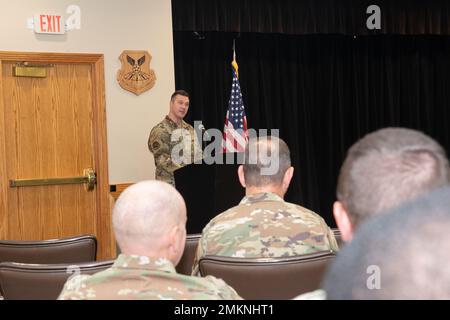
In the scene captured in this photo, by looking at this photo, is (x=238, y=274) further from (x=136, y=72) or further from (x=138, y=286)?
(x=136, y=72)

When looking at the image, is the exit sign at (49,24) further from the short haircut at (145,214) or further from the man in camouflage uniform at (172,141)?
the short haircut at (145,214)

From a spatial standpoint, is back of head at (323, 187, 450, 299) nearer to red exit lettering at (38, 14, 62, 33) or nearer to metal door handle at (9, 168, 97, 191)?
metal door handle at (9, 168, 97, 191)

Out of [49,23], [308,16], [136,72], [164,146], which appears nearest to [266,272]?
[164,146]

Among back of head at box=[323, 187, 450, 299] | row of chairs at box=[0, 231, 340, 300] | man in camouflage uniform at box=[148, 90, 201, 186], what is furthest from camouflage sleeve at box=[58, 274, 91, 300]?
man in camouflage uniform at box=[148, 90, 201, 186]

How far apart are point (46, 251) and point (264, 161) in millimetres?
951

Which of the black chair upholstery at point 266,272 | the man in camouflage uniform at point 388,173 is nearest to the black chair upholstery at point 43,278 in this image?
the black chair upholstery at point 266,272

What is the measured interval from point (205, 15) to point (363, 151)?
5873 mm

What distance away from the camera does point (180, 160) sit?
17.5ft

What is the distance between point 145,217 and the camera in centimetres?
146

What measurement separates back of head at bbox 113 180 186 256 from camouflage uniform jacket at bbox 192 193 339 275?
0.61 m

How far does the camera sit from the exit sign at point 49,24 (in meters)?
5.12

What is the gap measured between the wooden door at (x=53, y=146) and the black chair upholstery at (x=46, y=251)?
2.75m

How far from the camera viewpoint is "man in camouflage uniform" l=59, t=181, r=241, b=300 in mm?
1284
